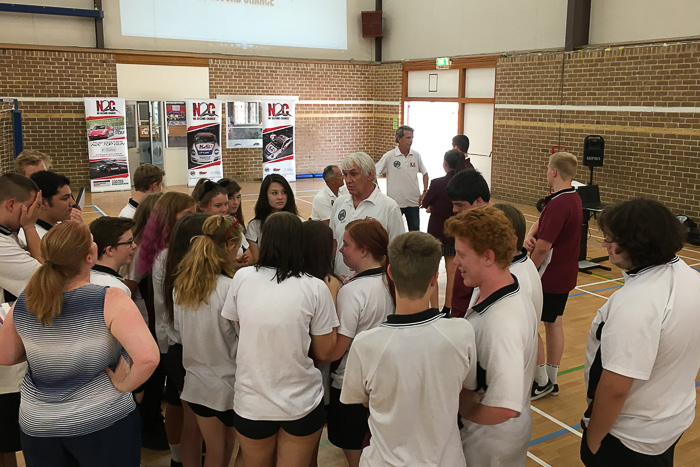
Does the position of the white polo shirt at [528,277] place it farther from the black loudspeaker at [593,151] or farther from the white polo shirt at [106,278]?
the black loudspeaker at [593,151]

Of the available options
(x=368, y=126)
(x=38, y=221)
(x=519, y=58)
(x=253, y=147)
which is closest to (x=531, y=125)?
(x=519, y=58)

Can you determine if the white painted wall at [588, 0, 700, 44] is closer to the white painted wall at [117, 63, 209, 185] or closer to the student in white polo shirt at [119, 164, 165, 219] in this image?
the student in white polo shirt at [119, 164, 165, 219]

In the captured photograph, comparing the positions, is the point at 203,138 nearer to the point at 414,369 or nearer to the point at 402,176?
the point at 402,176

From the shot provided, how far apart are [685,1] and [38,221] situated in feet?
32.7

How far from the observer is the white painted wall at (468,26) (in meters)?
11.7

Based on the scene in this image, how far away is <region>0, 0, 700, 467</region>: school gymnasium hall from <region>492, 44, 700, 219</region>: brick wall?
1.1 inches

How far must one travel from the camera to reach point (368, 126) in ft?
56.7

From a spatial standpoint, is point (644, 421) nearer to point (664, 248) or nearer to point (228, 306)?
point (664, 248)

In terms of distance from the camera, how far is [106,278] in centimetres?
256

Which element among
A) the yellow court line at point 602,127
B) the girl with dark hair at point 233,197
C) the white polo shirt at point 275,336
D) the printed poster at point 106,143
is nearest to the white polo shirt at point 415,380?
the white polo shirt at point 275,336

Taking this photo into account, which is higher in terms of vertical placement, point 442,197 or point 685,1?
point 685,1

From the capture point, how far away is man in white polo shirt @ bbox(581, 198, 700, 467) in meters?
1.98

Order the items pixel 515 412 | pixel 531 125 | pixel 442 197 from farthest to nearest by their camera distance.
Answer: pixel 531 125, pixel 442 197, pixel 515 412

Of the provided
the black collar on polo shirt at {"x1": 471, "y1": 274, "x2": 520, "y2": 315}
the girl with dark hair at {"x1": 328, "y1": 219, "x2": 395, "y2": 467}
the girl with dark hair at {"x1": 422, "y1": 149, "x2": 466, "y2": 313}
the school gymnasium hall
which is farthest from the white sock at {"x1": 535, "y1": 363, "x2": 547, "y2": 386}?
the school gymnasium hall
